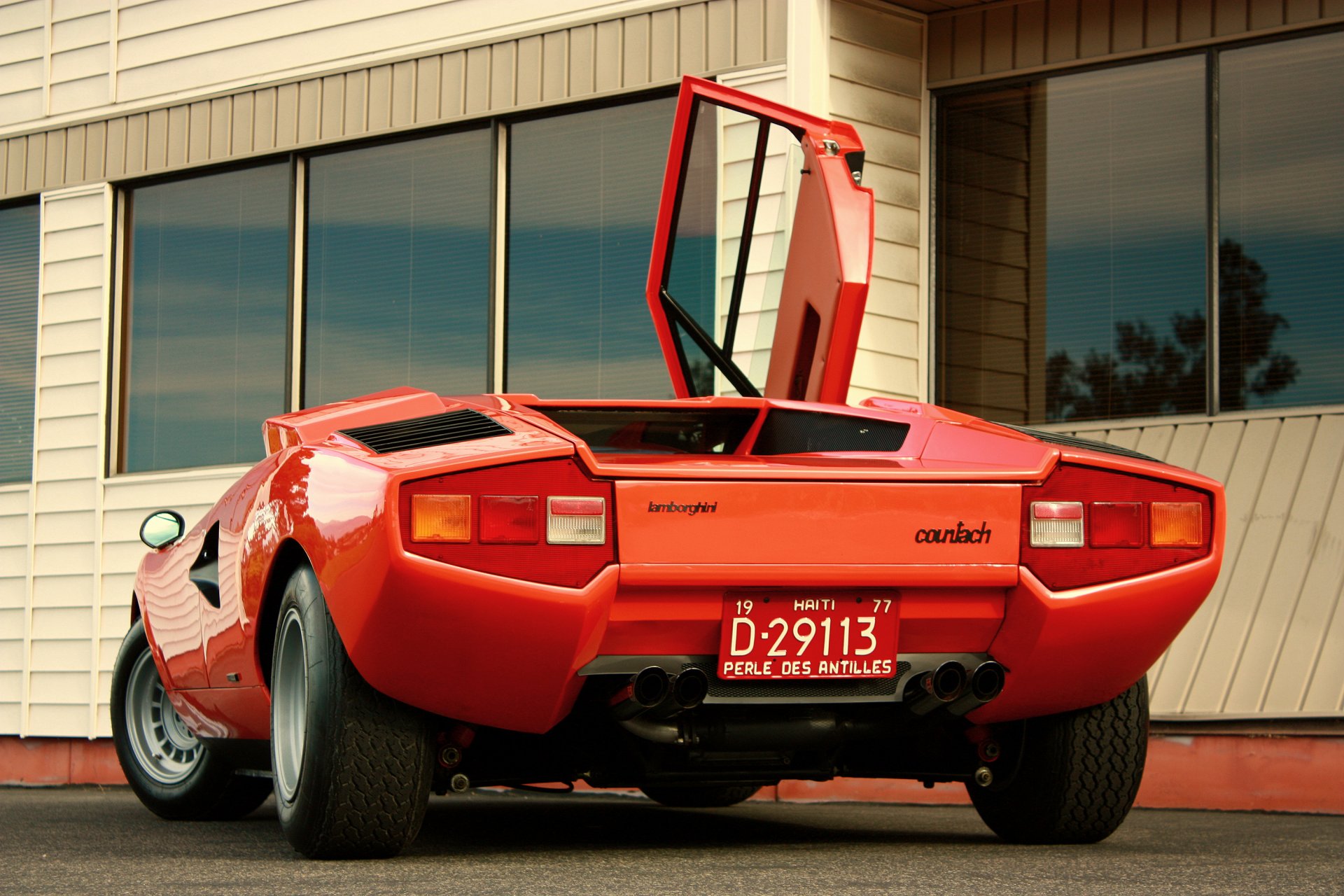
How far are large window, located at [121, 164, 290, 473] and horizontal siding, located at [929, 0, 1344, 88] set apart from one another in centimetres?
418

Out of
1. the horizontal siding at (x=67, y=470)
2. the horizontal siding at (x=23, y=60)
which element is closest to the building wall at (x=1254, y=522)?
the horizontal siding at (x=67, y=470)

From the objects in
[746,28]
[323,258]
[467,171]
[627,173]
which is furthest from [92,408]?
[746,28]

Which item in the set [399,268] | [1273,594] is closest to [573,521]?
[1273,594]

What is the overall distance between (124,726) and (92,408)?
5.27m

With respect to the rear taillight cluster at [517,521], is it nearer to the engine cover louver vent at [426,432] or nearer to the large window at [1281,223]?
the engine cover louver vent at [426,432]

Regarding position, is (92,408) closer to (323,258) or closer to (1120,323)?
(323,258)

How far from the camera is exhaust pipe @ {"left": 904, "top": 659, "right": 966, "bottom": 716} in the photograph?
4000 mm

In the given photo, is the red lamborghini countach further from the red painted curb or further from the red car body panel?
the red painted curb

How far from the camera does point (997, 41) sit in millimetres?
8672

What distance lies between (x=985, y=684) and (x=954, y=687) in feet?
0.28

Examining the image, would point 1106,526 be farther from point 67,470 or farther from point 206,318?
point 67,470

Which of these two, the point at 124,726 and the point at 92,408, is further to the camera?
the point at 92,408

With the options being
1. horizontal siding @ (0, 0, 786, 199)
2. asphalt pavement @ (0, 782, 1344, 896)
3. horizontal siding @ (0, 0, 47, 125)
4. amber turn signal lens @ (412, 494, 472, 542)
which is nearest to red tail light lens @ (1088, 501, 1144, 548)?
asphalt pavement @ (0, 782, 1344, 896)

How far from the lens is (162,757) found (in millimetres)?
6086
